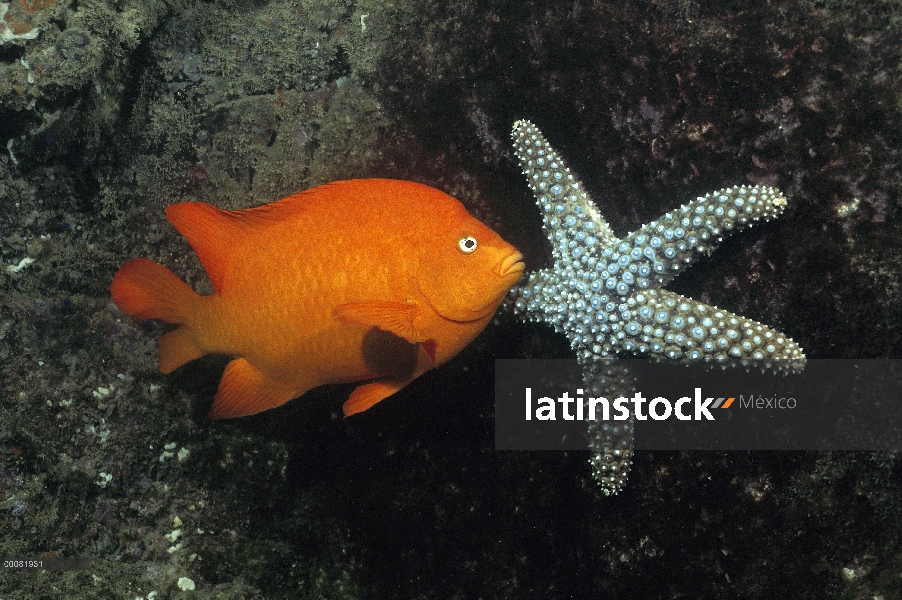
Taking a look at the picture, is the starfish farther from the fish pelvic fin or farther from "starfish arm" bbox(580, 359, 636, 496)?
the fish pelvic fin

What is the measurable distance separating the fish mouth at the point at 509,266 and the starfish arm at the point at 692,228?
0.63 meters

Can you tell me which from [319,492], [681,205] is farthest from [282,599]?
[681,205]

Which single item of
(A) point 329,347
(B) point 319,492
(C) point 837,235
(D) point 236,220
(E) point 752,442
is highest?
(D) point 236,220

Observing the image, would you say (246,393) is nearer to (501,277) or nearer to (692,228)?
(501,277)

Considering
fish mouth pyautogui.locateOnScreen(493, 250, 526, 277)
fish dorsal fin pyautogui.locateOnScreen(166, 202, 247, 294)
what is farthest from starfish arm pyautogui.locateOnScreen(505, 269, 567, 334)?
fish dorsal fin pyautogui.locateOnScreen(166, 202, 247, 294)

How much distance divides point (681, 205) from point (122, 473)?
373cm

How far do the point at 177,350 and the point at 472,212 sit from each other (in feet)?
5.92

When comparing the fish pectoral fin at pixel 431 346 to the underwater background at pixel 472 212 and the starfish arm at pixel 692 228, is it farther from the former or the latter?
the starfish arm at pixel 692 228

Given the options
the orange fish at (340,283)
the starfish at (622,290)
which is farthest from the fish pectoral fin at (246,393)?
the starfish at (622,290)

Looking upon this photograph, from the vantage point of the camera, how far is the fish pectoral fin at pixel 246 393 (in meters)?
2.99

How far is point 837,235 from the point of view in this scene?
110 inches

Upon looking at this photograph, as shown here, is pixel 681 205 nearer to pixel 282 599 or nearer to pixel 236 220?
pixel 236 220

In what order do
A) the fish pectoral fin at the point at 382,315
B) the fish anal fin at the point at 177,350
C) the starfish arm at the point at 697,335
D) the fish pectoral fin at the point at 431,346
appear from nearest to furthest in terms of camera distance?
the fish pectoral fin at the point at 382,315 < the starfish arm at the point at 697,335 < the fish pectoral fin at the point at 431,346 < the fish anal fin at the point at 177,350

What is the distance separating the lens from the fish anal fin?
2.98 meters
